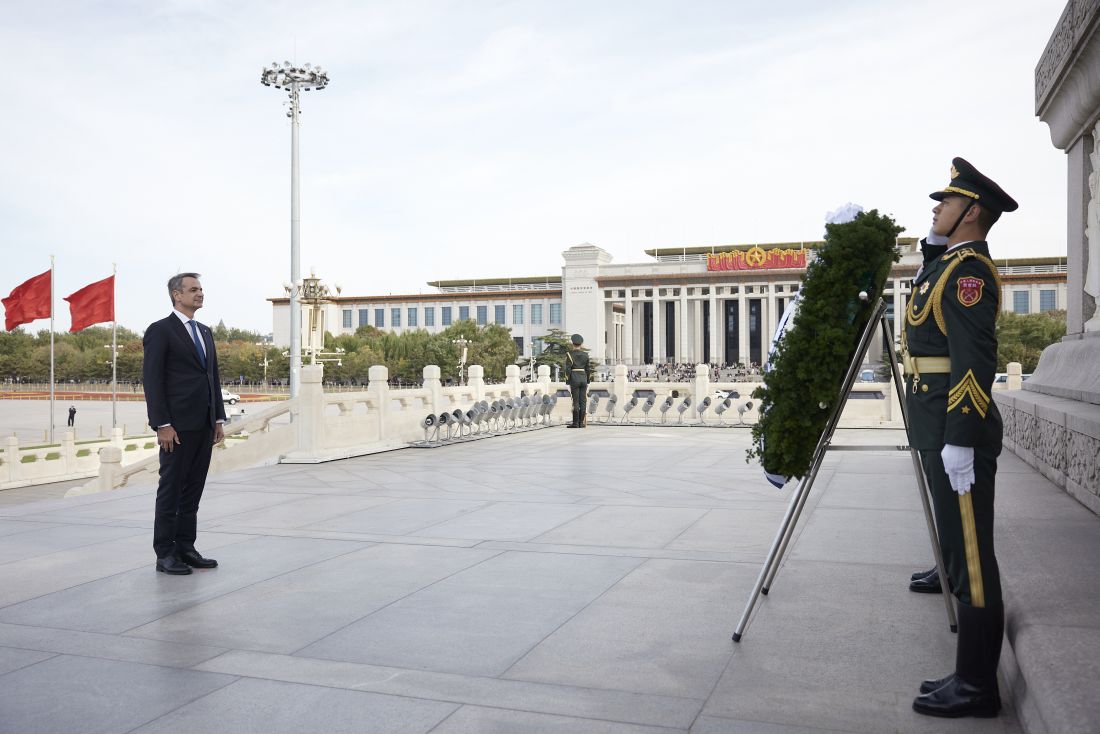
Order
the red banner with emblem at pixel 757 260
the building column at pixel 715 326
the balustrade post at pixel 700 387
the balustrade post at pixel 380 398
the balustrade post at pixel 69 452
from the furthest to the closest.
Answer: the building column at pixel 715 326 → the red banner with emblem at pixel 757 260 → the balustrade post at pixel 69 452 → the balustrade post at pixel 700 387 → the balustrade post at pixel 380 398

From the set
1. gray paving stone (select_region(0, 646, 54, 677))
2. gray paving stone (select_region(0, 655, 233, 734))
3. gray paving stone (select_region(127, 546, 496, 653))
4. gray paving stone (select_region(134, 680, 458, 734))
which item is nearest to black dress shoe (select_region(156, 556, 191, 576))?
gray paving stone (select_region(127, 546, 496, 653))

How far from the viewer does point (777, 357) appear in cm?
400

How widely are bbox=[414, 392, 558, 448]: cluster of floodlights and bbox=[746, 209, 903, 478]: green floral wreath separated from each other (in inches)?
462

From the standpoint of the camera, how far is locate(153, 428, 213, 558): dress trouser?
19.0 ft

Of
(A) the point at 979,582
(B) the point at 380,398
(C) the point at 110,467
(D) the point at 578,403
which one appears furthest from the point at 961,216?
(C) the point at 110,467

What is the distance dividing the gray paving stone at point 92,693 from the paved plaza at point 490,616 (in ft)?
0.04

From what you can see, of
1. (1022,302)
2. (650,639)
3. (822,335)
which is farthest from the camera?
(1022,302)

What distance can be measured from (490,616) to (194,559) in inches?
92.4

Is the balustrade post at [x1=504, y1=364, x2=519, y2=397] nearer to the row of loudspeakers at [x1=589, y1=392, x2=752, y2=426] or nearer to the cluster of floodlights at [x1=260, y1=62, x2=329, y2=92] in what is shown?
the row of loudspeakers at [x1=589, y1=392, x2=752, y2=426]

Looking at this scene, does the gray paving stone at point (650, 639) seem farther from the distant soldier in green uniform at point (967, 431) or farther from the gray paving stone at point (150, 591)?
the gray paving stone at point (150, 591)

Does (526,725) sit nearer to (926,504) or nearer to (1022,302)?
(926,504)

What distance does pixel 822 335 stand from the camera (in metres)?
3.79

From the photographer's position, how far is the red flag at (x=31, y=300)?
110 feet

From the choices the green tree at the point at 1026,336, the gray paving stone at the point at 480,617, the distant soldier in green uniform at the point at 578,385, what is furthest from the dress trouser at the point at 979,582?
the green tree at the point at 1026,336
